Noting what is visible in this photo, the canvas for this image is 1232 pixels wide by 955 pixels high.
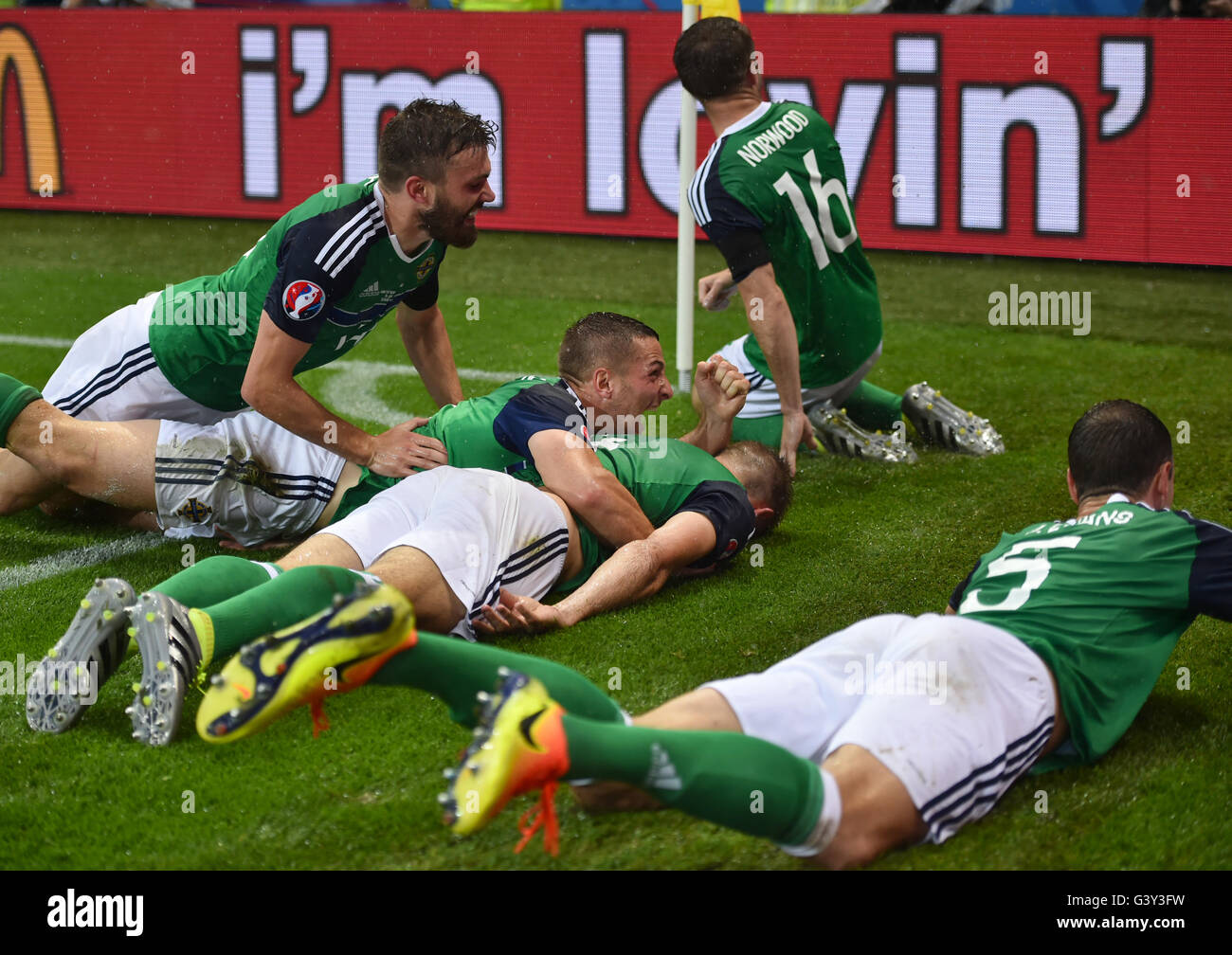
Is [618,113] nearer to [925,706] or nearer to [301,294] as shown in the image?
[301,294]

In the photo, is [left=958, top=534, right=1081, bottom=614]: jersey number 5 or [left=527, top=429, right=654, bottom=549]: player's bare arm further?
[left=527, top=429, right=654, bottom=549]: player's bare arm

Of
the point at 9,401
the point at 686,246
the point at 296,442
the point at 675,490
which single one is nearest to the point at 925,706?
the point at 675,490

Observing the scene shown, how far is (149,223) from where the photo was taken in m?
9.40

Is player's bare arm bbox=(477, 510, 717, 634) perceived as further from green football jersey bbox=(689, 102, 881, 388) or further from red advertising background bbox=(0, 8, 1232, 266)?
red advertising background bbox=(0, 8, 1232, 266)

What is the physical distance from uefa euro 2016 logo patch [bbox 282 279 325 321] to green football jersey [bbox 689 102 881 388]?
1663 millimetres

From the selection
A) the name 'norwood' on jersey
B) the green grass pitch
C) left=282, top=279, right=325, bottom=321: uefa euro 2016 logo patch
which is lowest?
the green grass pitch

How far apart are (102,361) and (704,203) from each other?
2212 mm

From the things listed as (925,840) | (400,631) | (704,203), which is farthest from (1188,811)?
(704,203)

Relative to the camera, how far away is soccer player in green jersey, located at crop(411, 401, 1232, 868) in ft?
7.30

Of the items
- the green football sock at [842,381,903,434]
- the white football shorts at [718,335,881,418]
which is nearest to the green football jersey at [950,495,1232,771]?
the white football shorts at [718,335,881,418]

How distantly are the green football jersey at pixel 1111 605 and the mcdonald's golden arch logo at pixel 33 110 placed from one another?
8.42 m

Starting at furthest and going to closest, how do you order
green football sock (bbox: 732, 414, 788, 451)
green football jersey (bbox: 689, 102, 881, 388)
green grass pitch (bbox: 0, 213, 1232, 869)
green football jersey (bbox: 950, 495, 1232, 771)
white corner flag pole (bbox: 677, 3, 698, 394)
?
1. white corner flag pole (bbox: 677, 3, 698, 394)
2. green football sock (bbox: 732, 414, 788, 451)
3. green football jersey (bbox: 689, 102, 881, 388)
4. green football jersey (bbox: 950, 495, 1232, 771)
5. green grass pitch (bbox: 0, 213, 1232, 869)

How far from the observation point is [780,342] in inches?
193

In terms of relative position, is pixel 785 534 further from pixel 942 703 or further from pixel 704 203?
pixel 942 703
